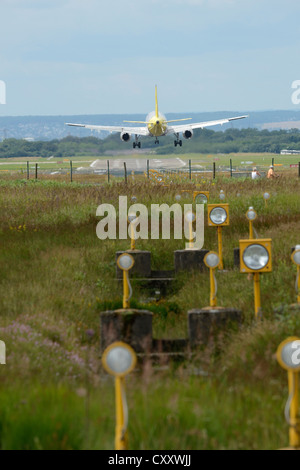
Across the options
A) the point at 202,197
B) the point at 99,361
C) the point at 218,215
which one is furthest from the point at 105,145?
the point at 99,361

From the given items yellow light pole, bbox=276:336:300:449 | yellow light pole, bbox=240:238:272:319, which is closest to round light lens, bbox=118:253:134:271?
yellow light pole, bbox=240:238:272:319

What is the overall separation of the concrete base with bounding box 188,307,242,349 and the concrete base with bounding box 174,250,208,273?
4.81 m

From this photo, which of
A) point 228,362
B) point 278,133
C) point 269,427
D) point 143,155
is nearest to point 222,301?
point 228,362

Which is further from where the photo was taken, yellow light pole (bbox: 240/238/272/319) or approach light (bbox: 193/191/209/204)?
approach light (bbox: 193/191/209/204)

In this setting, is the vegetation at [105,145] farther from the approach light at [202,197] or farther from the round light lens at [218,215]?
the round light lens at [218,215]

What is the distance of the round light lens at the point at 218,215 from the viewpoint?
1249 centimetres

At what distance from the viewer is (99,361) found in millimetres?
8359

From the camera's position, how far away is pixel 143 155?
103 feet

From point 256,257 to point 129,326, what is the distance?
1.81 meters

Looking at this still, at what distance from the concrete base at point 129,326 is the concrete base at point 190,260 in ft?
15.5

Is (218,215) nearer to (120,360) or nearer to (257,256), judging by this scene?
(257,256)

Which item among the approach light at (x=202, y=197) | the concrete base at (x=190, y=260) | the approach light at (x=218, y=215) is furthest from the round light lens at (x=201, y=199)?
the approach light at (x=218, y=215)

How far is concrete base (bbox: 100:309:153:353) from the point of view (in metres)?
9.08

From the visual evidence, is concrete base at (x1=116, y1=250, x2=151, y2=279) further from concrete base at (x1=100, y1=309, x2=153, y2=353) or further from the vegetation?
the vegetation
